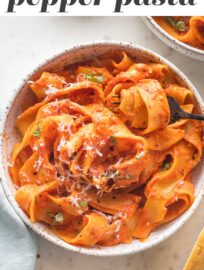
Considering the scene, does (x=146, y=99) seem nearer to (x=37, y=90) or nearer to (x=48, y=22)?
(x=37, y=90)

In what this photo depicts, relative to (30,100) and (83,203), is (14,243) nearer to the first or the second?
(83,203)

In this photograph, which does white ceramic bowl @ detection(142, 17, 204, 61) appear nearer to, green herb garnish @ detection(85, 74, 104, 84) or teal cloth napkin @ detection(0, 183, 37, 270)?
green herb garnish @ detection(85, 74, 104, 84)

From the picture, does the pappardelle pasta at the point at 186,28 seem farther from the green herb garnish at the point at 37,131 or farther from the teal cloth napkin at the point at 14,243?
the teal cloth napkin at the point at 14,243

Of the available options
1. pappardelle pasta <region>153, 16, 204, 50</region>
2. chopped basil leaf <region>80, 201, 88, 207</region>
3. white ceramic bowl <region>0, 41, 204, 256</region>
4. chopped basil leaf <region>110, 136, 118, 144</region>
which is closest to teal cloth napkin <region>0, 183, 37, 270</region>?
white ceramic bowl <region>0, 41, 204, 256</region>

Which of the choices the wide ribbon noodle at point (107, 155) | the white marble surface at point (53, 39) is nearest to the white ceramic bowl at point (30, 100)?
the wide ribbon noodle at point (107, 155)

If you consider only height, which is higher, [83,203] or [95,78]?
[95,78]

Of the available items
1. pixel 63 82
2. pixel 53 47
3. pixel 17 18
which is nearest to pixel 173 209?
pixel 63 82

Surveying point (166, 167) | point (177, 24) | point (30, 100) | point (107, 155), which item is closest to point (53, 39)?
point (30, 100)
